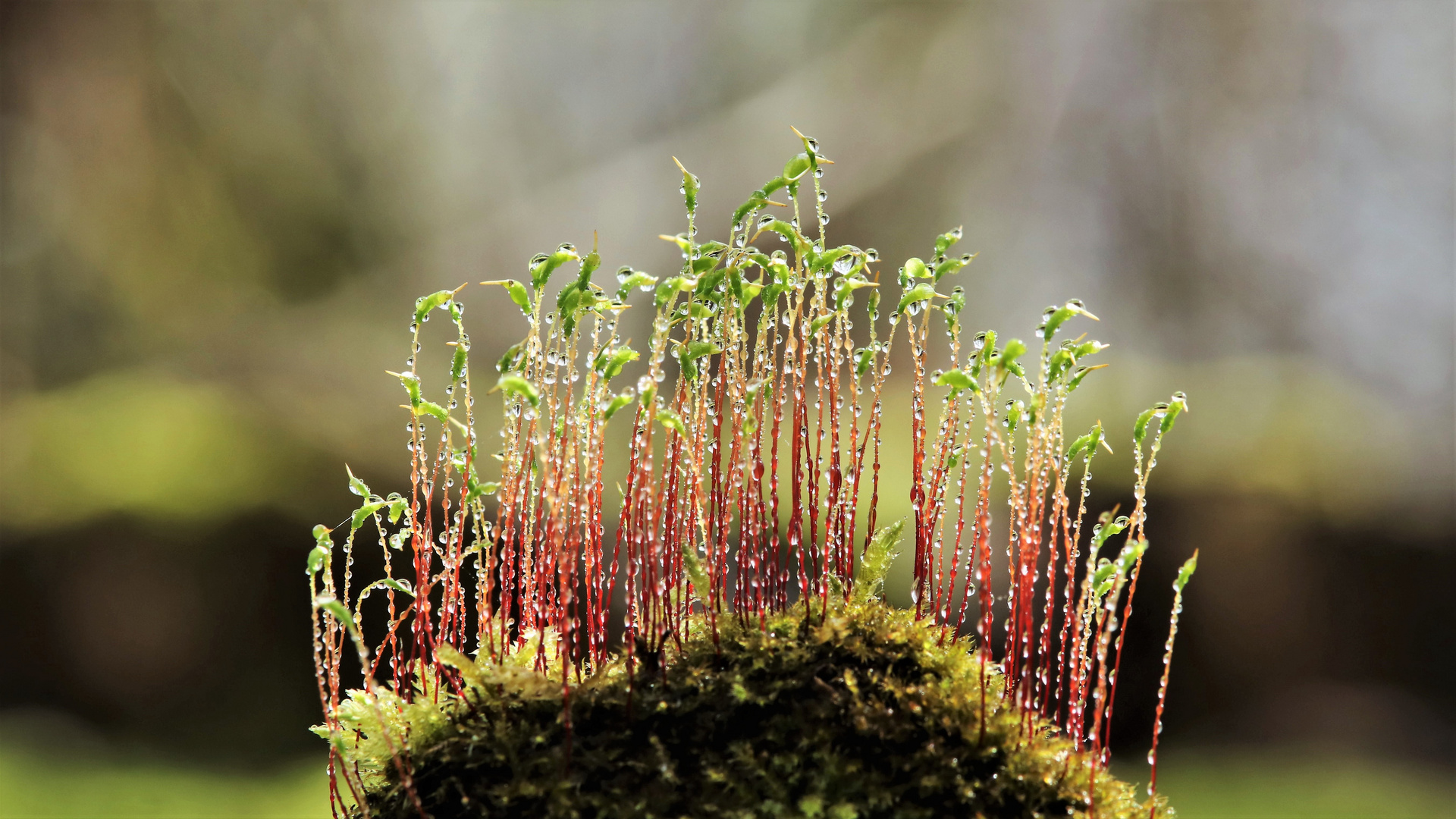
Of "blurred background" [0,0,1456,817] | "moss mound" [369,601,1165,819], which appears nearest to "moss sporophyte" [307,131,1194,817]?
"moss mound" [369,601,1165,819]

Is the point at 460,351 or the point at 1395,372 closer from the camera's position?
the point at 460,351

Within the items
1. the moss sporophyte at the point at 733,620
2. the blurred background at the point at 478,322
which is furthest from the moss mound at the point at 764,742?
the blurred background at the point at 478,322

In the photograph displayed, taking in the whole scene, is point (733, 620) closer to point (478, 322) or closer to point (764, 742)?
point (764, 742)

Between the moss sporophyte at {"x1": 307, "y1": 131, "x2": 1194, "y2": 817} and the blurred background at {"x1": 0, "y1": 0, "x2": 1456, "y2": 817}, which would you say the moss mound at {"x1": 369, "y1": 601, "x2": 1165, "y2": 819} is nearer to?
the moss sporophyte at {"x1": 307, "y1": 131, "x2": 1194, "y2": 817}

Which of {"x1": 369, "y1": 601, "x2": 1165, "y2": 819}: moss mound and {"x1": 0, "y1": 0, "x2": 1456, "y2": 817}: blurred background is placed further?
{"x1": 0, "y1": 0, "x2": 1456, "y2": 817}: blurred background

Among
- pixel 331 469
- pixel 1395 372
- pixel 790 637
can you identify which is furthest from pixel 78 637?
pixel 1395 372

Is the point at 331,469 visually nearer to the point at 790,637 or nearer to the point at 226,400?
the point at 226,400

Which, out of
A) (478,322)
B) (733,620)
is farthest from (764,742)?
(478,322)

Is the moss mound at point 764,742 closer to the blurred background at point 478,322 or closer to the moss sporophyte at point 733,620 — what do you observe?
the moss sporophyte at point 733,620
